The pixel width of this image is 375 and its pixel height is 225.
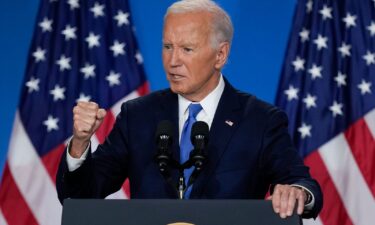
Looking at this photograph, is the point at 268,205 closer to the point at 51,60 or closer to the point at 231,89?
the point at 231,89

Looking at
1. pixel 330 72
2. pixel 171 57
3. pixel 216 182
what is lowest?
pixel 216 182

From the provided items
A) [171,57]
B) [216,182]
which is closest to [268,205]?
[216,182]

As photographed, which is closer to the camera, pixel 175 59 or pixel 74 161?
pixel 74 161

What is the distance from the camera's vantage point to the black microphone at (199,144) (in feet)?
5.97

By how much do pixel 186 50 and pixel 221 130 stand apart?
0.29m

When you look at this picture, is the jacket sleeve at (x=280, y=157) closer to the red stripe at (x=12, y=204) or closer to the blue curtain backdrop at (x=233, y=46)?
the blue curtain backdrop at (x=233, y=46)

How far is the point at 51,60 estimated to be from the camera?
13.6ft

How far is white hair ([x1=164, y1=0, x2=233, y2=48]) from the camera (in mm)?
2354

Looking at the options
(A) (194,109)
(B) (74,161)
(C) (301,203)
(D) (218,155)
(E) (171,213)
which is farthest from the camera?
(A) (194,109)

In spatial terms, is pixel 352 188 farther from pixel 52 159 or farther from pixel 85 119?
pixel 85 119

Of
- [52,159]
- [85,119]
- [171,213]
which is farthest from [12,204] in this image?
[171,213]

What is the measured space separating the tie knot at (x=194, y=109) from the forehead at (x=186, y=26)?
236 millimetres

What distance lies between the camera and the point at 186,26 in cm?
232

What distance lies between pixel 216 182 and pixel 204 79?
37cm
